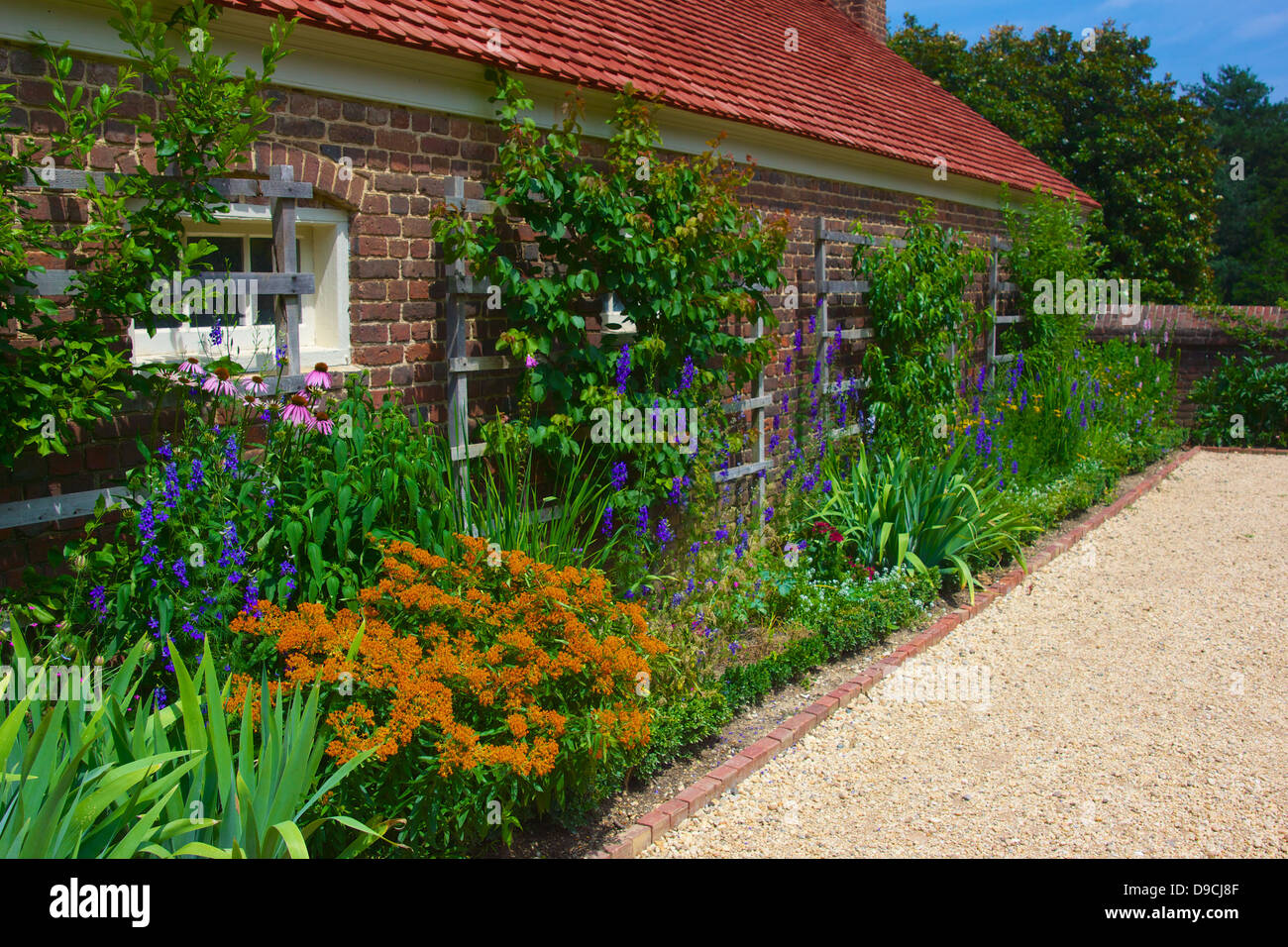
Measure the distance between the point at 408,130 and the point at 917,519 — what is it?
4512 mm

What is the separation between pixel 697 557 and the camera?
6.34 metres

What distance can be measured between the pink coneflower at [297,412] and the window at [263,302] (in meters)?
0.26

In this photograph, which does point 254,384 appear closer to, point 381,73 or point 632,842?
point 381,73

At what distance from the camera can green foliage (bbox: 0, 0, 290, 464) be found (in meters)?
3.65

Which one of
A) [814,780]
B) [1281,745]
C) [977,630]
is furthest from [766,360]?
[1281,745]

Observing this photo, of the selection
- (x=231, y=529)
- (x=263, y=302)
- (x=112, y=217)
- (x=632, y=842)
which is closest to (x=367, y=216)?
(x=263, y=302)

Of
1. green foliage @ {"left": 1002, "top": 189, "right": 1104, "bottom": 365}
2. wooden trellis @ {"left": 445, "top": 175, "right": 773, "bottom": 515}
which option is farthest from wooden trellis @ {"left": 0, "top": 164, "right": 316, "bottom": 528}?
green foliage @ {"left": 1002, "top": 189, "right": 1104, "bottom": 365}

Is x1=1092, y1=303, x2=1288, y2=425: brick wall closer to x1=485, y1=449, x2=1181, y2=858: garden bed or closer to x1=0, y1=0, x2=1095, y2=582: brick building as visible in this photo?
x1=0, y1=0, x2=1095, y2=582: brick building

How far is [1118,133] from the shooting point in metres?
26.2

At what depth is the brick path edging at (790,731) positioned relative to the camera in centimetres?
400

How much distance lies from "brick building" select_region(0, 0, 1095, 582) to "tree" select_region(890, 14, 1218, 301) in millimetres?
18750

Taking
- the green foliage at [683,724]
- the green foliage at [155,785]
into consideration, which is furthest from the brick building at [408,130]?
the green foliage at [683,724]

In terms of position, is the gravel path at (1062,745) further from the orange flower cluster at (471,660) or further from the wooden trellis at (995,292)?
the wooden trellis at (995,292)
